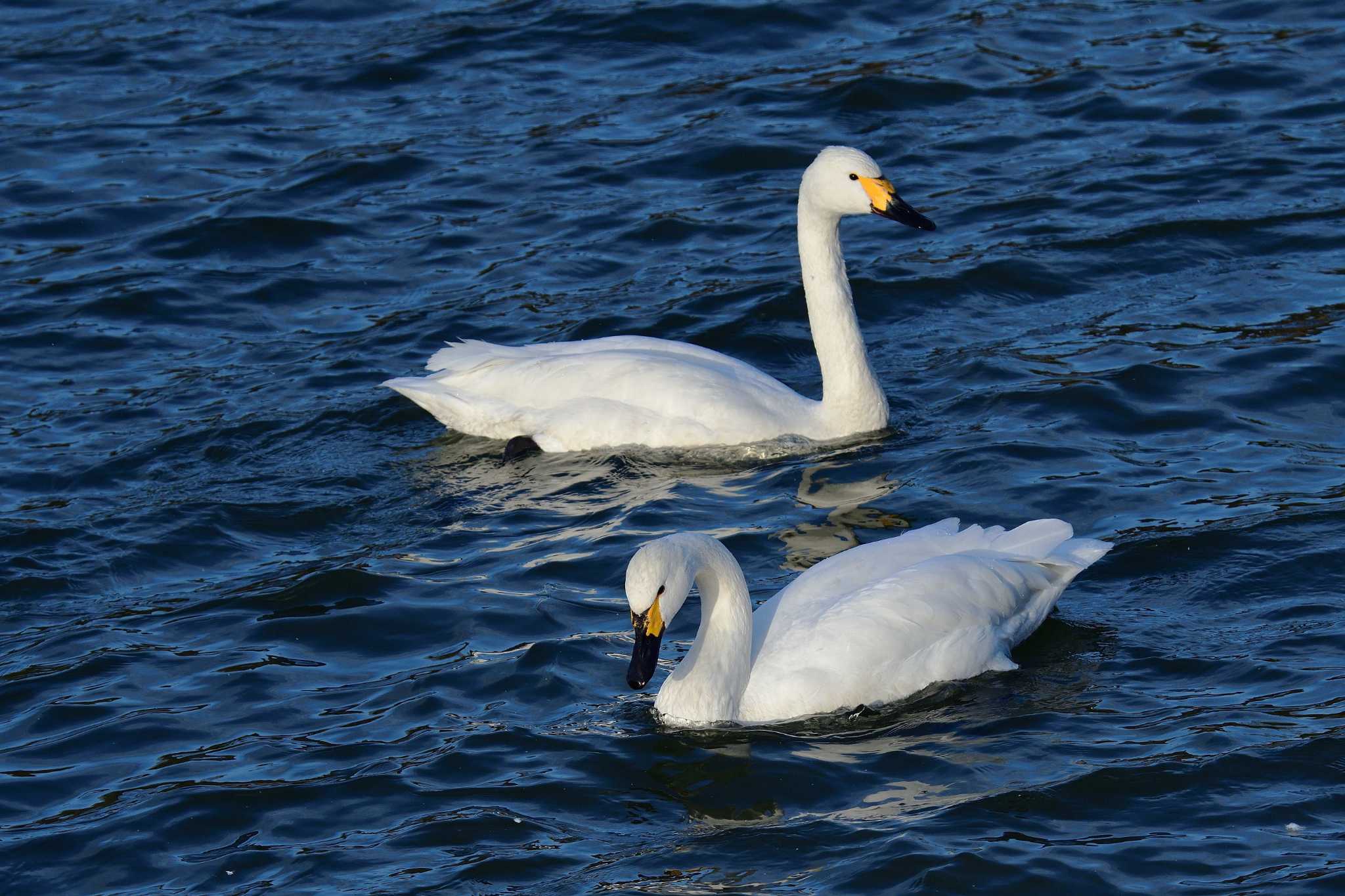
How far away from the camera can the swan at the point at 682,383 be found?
10.3m

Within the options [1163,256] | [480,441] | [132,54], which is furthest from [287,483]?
[132,54]

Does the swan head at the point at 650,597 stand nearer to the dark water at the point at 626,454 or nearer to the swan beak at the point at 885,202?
the dark water at the point at 626,454

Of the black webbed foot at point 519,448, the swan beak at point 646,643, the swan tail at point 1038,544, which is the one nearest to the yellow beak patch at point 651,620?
the swan beak at point 646,643

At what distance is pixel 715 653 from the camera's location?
741 cm

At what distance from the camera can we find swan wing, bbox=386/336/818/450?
10.2 m

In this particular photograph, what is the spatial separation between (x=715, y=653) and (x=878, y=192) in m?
3.95

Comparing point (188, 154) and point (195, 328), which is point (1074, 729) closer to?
point (195, 328)

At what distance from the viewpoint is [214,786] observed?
281 inches

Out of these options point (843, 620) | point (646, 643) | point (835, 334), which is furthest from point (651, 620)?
point (835, 334)

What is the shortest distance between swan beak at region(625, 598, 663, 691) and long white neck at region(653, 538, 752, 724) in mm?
300

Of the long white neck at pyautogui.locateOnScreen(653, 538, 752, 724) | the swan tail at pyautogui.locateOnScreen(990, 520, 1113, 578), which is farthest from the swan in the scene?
the long white neck at pyautogui.locateOnScreen(653, 538, 752, 724)

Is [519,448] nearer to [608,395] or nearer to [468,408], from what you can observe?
[468,408]

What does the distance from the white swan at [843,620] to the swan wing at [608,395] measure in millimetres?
2314

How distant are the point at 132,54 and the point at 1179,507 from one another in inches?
442
